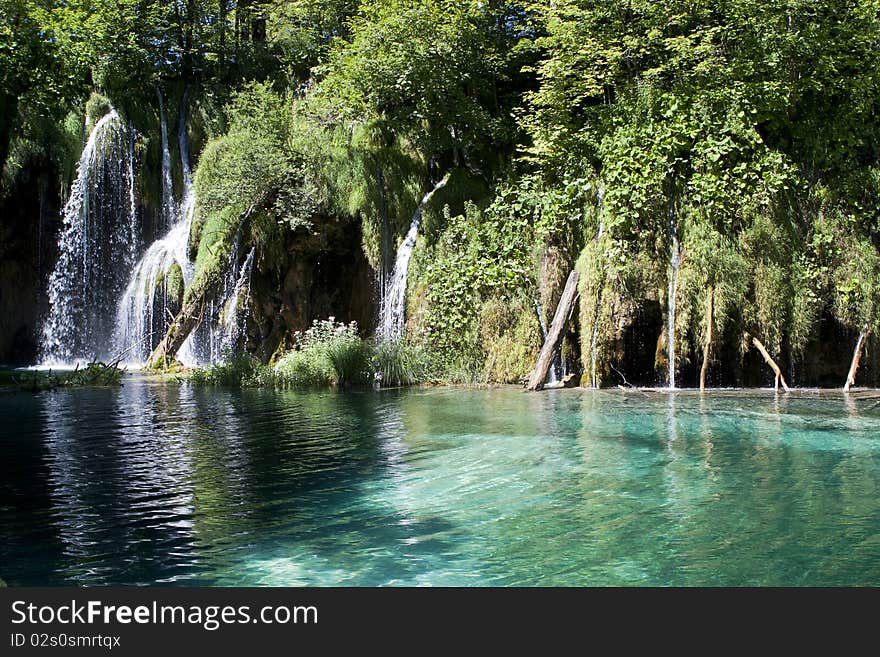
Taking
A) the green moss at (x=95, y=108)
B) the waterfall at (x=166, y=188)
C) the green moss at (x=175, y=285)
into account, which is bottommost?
the green moss at (x=175, y=285)

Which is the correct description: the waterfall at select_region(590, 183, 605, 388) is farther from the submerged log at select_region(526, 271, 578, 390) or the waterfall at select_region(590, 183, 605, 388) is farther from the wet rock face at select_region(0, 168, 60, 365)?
the wet rock face at select_region(0, 168, 60, 365)

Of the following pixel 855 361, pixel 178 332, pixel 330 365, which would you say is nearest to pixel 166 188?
pixel 178 332

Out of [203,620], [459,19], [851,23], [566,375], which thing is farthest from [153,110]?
[203,620]

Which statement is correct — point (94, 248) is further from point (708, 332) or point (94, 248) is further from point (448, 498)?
point (448, 498)

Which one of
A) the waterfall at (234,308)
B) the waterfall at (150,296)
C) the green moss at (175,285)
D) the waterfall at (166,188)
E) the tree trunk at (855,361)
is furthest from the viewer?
the waterfall at (166,188)

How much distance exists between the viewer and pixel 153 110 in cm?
1975

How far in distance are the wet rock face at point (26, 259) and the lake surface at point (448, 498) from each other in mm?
10878

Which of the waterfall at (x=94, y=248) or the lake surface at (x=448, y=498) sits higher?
the waterfall at (x=94, y=248)

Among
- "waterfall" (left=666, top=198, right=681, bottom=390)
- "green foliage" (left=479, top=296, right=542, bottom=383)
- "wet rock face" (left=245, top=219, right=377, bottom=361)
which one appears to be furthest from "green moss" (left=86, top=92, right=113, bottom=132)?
"waterfall" (left=666, top=198, right=681, bottom=390)

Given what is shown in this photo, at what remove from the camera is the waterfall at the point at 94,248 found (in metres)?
18.7

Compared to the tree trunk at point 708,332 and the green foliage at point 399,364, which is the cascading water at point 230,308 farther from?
the tree trunk at point 708,332

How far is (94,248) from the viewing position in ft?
61.7

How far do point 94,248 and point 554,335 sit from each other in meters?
11.8

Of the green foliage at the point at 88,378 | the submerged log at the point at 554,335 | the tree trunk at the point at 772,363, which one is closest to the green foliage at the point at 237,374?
the green foliage at the point at 88,378
